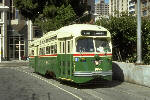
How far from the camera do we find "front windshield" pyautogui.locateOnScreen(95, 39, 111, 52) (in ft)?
54.9

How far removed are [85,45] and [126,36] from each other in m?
8.28

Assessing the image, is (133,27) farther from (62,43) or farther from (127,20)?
(62,43)

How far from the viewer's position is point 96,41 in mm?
16812

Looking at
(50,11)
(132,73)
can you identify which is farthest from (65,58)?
(50,11)

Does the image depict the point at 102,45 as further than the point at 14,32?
No

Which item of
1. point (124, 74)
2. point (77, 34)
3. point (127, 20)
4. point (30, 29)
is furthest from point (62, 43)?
point (30, 29)

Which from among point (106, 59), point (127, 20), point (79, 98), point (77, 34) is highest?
point (127, 20)

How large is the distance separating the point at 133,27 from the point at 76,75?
9.79 m

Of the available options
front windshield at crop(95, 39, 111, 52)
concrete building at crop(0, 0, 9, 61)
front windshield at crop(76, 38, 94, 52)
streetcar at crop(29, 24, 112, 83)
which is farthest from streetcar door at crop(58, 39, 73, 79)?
concrete building at crop(0, 0, 9, 61)

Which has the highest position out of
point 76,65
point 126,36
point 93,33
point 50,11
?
point 50,11

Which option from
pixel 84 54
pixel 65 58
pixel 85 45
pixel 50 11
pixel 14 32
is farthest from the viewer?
pixel 14 32

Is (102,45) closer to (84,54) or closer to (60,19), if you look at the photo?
(84,54)

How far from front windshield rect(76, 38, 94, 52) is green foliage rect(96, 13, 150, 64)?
7.88 metres

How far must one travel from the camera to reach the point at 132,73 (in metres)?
19.2
